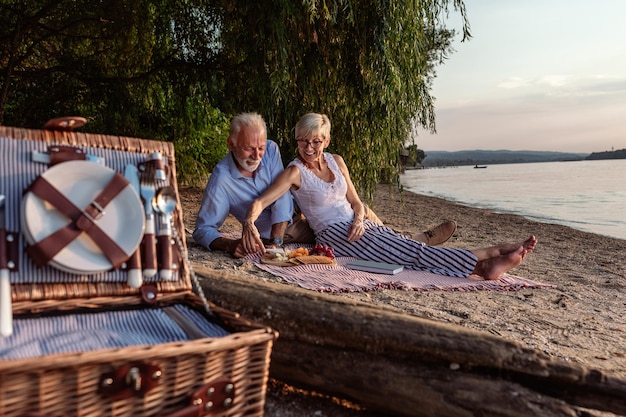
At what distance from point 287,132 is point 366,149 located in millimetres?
860

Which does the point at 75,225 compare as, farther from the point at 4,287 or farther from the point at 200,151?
the point at 200,151

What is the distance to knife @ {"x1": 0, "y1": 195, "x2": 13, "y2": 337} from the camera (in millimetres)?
1732

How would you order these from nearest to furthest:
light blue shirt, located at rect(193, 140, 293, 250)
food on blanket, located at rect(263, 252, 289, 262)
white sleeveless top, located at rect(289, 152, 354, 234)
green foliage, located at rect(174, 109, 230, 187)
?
food on blanket, located at rect(263, 252, 289, 262) → light blue shirt, located at rect(193, 140, 293, 250) → white sleeveless top, located at rect(289, 152, 354, 234) → green foliage, located at rect(174, 109, 230, 187)

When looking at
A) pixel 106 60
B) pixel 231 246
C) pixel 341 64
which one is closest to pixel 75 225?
pixel 231 246

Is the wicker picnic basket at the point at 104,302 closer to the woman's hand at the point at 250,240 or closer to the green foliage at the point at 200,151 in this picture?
the woman's hand at the point at 250,240

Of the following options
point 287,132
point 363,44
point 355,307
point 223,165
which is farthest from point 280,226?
point 355,307

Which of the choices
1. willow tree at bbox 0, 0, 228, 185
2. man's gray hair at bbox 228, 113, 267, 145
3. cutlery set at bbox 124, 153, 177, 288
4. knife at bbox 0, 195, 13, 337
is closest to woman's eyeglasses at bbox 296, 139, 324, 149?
man's gray hair at bbox 228, 113, 267, 145

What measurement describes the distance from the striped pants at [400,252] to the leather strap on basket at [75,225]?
2807 millimetres

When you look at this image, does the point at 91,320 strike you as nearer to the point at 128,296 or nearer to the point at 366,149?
the point at 128,296

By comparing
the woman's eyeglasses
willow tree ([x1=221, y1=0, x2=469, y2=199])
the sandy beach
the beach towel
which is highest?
willow tree ([x1=221, y1=0, x2=469, y2=199])

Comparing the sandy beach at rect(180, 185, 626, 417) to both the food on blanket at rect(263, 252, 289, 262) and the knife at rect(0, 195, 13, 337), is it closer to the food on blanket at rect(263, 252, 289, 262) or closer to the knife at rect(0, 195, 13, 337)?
the food on blanket at rect(263, 252, 289, 262)

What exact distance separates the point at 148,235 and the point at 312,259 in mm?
2195

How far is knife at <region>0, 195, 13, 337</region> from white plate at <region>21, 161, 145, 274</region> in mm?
71

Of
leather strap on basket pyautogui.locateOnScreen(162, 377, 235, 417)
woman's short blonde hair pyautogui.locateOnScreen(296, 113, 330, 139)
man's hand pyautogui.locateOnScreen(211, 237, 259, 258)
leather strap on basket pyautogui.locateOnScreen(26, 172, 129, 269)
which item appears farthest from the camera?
woman's short blonde hair pyautogui.locateOnScreen(296, 113, 330, 139)
